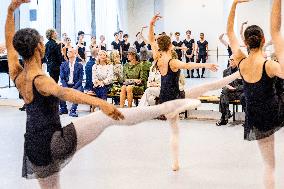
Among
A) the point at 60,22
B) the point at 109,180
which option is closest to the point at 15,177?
the point at 109,180

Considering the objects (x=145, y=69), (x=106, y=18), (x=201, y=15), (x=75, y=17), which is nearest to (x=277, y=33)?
(x=145, y=69)

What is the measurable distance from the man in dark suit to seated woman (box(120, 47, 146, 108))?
164 cm

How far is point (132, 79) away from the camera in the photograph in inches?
355

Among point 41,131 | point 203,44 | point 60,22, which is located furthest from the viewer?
point 203,44

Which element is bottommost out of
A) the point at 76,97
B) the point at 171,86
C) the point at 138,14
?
the point at 171,86

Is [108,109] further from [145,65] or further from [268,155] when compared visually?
[145,65]

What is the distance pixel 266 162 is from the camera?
134 inches

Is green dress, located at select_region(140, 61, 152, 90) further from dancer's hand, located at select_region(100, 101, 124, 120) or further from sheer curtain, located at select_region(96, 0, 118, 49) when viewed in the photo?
sheer curtain, located at select_region(96, 0, 118, 49)

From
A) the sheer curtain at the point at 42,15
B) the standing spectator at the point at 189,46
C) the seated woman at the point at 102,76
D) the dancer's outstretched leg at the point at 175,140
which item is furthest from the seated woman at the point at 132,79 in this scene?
the standing spectator at the point at 189,46

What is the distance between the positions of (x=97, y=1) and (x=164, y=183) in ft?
Result: 40.2

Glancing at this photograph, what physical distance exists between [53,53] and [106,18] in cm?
672

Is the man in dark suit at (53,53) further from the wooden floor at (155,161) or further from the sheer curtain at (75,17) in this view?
the sheer curtain at (75,17)

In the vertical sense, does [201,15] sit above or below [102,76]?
above

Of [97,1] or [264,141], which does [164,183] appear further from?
[97,1]
